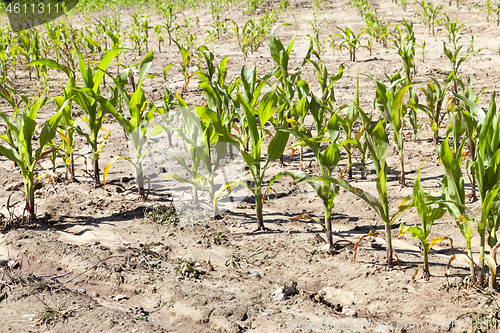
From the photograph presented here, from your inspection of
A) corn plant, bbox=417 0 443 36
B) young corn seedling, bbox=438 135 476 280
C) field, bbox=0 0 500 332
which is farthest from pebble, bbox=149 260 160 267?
corn plant, bbox=417 0 443 36

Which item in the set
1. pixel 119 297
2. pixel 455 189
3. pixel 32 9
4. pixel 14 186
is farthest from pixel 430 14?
pixel 32 9

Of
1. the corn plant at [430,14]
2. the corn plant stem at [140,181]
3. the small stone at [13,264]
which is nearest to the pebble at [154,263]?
the small stone at [13,264]

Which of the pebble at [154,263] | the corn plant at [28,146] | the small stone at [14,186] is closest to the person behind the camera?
the pebble at [154,263]

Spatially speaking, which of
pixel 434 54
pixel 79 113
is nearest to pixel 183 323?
pixel 79 113

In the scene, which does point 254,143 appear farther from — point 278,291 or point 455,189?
point 455,189

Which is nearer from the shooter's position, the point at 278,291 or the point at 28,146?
the point at 278,291

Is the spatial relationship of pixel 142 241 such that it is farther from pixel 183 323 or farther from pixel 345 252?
pixel 345 252

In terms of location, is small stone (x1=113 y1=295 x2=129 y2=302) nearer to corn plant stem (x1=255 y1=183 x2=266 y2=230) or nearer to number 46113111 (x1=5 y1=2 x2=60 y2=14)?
corn plant stem (x1=255 y1=183 x2=266 y2=230)

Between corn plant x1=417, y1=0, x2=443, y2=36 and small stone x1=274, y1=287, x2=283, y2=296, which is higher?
corn plant x1=417, y1=0, x2=443, y2=36

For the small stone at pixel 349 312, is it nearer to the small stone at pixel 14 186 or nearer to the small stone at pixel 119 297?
the small stone at pixel 119 297

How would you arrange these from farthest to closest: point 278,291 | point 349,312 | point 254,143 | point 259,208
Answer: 1. point 259,208
2. point 254,143
3. point 278,291
4. point 349,312

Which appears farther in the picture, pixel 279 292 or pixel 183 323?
pixel 279 292

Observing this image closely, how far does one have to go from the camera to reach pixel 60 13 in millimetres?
19375

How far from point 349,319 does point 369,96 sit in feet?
14.4
